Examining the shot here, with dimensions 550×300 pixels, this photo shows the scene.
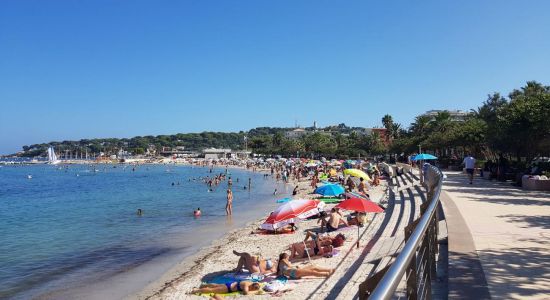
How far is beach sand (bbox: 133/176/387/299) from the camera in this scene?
9.81 meters

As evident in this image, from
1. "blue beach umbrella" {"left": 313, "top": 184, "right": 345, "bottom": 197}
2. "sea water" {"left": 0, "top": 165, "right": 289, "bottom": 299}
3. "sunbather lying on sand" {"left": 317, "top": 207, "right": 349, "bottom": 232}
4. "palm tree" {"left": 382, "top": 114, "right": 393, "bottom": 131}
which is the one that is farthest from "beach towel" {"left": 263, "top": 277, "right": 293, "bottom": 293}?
"palm tree" {"left": 382, "top": 114, "right": 393, "bottom": 131}

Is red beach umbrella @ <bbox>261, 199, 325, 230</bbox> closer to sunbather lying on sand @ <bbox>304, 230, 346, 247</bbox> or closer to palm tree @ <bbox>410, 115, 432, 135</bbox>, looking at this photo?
sunbather lying on sand @ <bbox>304, 230, 346, 247</bbox>

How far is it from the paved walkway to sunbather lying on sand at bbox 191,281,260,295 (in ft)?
15.0

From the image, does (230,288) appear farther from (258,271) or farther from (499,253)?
(499,253)

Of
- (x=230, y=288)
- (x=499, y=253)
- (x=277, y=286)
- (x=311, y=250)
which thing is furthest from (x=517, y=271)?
(x=311, y=250)

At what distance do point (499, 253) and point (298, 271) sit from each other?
538 centimetres

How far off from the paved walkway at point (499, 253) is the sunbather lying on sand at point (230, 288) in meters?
4.58

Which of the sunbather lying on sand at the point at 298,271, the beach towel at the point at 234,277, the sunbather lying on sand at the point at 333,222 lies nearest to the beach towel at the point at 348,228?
the sunbather lying on sand at the point at 333,222

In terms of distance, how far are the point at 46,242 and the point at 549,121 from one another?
24090 millimetres

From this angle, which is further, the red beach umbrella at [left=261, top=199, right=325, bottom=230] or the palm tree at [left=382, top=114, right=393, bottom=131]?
the palm tree at [left=382, top=114, right=393, bottom=131]

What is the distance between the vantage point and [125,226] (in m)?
23.5

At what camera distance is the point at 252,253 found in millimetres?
14094

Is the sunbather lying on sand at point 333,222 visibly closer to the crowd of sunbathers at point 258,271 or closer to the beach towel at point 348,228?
the beach towel at point 348,228

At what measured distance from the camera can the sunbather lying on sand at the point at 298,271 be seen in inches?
407
